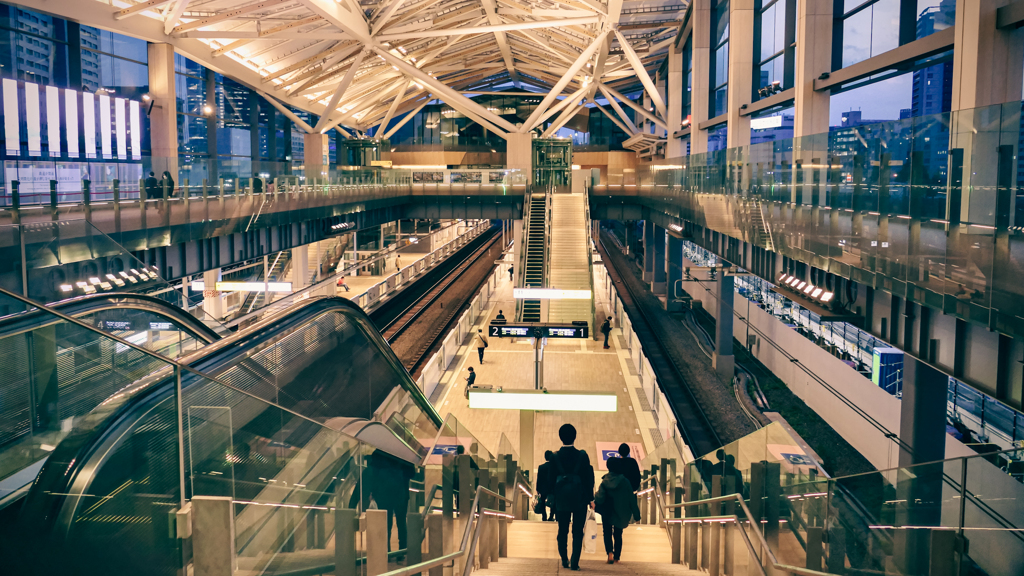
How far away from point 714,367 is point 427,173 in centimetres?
1896

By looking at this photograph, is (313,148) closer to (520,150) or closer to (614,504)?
(520,150)

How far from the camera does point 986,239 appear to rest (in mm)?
6305

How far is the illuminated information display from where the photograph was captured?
1703 cm

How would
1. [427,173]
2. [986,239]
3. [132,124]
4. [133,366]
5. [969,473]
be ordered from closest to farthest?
[133,366]
[969,473]
[986,239]
[132,124]
[427,173]

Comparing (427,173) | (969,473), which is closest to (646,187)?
(427,173)

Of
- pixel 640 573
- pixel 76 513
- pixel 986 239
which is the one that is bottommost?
pixel 640 573

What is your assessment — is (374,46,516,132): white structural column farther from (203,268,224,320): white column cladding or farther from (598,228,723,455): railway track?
(598,228,723,455): railway track

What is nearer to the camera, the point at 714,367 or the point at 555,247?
the point at 714,367

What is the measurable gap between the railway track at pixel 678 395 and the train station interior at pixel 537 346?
6.1 inches

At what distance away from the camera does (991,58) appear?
991 cm

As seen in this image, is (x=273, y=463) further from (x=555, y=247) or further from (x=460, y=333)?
(x=555, y=247)

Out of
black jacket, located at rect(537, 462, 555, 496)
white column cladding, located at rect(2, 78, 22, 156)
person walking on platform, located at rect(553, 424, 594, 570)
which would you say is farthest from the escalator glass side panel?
white column cladding, located at rect(2, 78, 22, 156)

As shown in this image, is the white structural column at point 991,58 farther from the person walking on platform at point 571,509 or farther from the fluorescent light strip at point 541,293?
the fluorescent light strip at point 541,293

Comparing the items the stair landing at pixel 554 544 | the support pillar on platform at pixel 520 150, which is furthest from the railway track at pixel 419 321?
the stair landing at pixel 554 544
